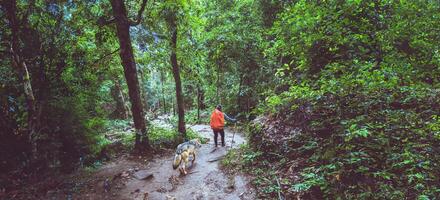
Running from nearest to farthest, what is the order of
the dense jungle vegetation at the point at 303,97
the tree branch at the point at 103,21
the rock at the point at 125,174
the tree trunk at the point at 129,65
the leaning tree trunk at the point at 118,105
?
the dense jungle vegetation at the point at 303,97 → the rock at the point at 125,174 → the tree trunk at the point at 129,65 → the tree branch at the point at 103,21 → the leaning tree trunk at the point at 118,105

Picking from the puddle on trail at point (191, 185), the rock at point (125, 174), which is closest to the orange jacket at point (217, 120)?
the puddle on trail at point (191, 185)

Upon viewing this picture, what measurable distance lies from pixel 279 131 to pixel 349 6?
14.4 feet

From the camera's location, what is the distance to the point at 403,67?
286 inches

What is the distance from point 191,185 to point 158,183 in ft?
3.85

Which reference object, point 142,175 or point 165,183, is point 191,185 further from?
point 142,175

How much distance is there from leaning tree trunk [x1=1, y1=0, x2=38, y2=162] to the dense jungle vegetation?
3 cm

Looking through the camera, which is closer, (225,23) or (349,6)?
(349,6)

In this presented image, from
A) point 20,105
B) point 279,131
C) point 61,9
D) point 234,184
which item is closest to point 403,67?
point 279,131

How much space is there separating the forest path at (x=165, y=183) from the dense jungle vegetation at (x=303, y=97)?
0.65 metres

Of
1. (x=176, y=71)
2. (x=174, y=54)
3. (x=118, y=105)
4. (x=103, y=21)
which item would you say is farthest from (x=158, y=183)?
(x=118, y=105)

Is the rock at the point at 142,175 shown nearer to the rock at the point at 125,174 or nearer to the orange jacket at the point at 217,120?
the rock at the point at 125,174

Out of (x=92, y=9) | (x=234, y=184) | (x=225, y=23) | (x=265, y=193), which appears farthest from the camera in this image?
(x=225, y=23)

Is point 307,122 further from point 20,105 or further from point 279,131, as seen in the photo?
point 20,105

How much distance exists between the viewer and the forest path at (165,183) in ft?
25.3
